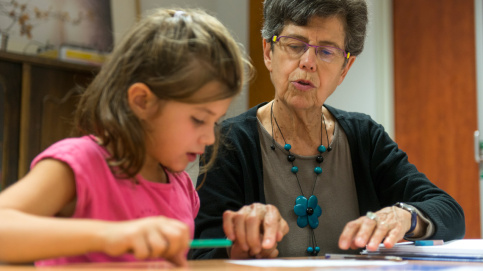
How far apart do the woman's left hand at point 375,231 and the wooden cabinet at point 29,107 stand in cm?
194

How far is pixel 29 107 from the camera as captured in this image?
2.79 meters

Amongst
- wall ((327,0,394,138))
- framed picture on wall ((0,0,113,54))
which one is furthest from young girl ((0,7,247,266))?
wall ((327,0,394,138))

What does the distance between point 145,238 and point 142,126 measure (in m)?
0.32

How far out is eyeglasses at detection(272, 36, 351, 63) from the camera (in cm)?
149

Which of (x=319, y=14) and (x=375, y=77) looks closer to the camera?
(x=319, y=14)

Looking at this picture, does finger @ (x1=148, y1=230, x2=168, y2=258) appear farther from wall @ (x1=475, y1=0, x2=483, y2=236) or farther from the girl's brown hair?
wall @ (x1=475, y1=0, x2=483, y2=236)

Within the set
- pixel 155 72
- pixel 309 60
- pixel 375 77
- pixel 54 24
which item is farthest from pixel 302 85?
pixel 54 24

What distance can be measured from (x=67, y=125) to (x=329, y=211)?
1878 mm

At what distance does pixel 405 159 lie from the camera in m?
1.57

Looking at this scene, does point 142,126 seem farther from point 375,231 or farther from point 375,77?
point 375,77

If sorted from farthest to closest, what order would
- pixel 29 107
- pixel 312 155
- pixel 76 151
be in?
pixel 29 107 → pixel 312 155 → pixel 76 151

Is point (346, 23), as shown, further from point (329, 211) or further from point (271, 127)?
point (329, 211)

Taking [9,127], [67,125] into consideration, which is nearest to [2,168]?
[9,127]

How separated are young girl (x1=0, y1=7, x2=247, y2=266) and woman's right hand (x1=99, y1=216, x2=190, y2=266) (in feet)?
0.23
